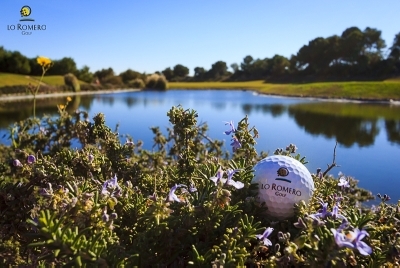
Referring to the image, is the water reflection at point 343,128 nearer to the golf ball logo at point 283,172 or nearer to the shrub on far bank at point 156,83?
the golf ball logo at point 283,172

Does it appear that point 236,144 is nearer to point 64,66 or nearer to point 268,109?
point 268,109

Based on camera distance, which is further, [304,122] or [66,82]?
[66,82]

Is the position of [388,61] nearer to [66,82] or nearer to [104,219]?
[66,82]

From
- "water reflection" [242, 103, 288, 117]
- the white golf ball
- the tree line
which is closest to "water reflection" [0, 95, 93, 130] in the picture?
"water reflection" [242, 103, 288, 117]

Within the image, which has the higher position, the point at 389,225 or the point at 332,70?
the point at 332,70

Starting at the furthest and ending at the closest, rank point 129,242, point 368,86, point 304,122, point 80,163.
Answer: point 368,86, point 304,122, point 80,163, point 129,242

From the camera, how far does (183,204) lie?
1.43 meters

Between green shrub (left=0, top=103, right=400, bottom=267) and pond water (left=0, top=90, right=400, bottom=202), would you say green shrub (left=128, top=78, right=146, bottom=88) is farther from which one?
green shrub (left=0, top=103, right=400, bottom=267)

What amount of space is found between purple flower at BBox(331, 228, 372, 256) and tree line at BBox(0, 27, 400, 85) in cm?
3184

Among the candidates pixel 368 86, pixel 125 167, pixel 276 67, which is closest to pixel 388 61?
pixel 276 67

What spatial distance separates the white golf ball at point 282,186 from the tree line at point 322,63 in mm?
31259

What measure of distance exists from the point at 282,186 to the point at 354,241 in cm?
55

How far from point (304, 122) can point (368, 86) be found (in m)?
13.8

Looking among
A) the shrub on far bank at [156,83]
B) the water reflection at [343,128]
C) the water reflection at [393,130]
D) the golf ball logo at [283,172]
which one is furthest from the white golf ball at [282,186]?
the shrub on far bank at [156,83]
